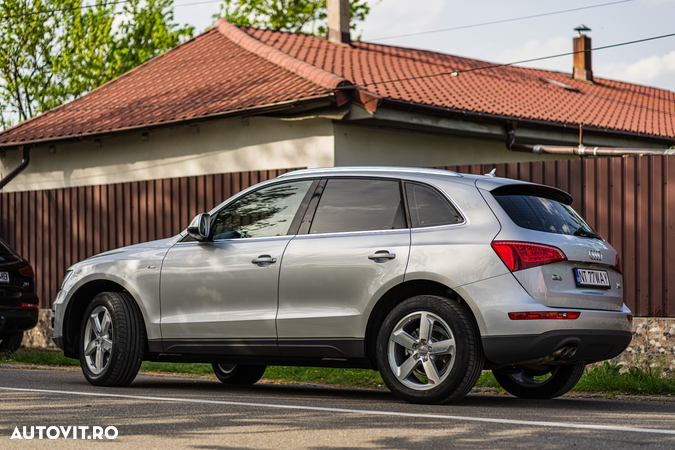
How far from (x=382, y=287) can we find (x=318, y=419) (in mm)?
1205

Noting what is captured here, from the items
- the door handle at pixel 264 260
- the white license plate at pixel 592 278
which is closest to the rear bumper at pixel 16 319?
the door handle at pixel 264 260

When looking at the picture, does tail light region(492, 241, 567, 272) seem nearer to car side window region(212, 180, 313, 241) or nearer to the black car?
car side window region(212, 180, 313, 241)

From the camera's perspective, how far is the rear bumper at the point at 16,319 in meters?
11.7

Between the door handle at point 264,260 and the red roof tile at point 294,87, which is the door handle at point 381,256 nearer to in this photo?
the door handle at point 264,260

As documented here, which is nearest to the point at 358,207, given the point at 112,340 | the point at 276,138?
the point at 112,340

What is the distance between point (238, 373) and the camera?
904cm

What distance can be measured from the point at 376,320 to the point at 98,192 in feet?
28.5

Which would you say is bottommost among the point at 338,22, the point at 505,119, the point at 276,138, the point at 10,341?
the point at 10,341

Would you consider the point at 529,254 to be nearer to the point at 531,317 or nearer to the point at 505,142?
the point at 531,317

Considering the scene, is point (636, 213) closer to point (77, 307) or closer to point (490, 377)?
point (490, 377)

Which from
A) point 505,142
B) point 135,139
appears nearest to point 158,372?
point 135,139

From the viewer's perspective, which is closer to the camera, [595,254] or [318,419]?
[318,419]

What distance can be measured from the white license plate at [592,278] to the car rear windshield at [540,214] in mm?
331

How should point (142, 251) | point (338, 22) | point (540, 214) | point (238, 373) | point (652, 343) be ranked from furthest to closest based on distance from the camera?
point (338, 22), point (652, 343), point (238, 373), point (142, 251), point (540, 214)
